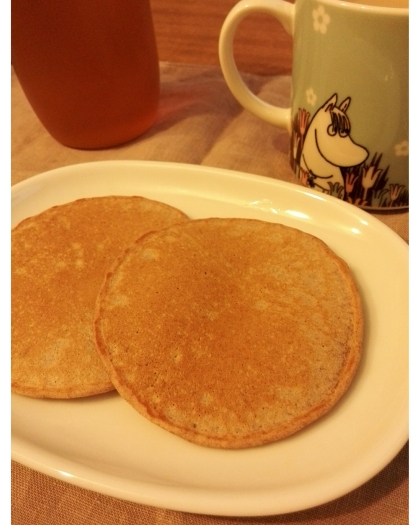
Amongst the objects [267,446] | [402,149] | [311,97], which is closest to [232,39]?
[311,97]

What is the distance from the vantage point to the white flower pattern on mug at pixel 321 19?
0.63m

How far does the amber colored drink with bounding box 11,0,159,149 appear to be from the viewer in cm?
77

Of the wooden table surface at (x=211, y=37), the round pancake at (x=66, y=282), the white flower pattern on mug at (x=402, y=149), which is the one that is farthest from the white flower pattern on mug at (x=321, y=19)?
the wooden table surface at (x=211, y=37)

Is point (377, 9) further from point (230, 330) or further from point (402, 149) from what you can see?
point (230, 330)

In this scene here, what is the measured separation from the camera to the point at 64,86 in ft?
2.74

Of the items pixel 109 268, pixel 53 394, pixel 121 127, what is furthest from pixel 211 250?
Answer: pixel 121 127

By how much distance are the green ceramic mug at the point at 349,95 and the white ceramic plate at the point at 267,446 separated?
94 mm

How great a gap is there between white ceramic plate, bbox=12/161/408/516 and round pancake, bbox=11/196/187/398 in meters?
0.03

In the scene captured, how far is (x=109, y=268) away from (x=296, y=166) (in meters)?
0.38

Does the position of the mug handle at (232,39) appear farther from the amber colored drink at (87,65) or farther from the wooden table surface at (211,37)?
the wooden table surface at (211,37)

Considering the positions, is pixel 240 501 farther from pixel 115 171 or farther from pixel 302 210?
pixel 115 171

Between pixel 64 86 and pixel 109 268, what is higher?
pixel 64 86

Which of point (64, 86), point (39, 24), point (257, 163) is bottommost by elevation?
point (257, 163)

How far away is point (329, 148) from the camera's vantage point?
716mm
